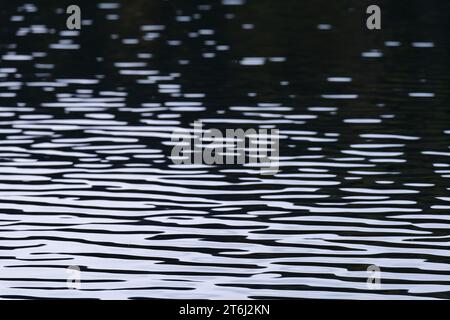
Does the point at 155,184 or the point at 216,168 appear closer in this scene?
the point at 155,184

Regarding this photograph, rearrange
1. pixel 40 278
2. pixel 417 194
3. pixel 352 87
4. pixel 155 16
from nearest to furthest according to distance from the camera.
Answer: pixel 40 278
pixel 417 194
pixel 352 87
pixel 155 16

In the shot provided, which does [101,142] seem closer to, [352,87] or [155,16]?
[352,87]

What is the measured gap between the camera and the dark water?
1925 cm

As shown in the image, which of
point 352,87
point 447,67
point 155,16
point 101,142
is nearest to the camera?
point 101,142

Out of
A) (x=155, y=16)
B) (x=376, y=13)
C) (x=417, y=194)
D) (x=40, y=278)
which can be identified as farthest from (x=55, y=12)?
(x=40, y=278)

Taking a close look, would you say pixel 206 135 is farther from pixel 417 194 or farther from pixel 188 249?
pixel 188 249

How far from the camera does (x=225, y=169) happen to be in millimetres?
27156

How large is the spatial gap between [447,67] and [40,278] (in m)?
26.5

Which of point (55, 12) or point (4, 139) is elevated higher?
point (4, 139)

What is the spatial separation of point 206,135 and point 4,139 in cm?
502

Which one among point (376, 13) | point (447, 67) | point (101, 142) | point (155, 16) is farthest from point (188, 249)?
point (376, 13)

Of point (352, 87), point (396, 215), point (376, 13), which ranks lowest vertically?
A: point (376, 13)

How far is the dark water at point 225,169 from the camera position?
19.2m

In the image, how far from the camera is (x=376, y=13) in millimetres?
65562
